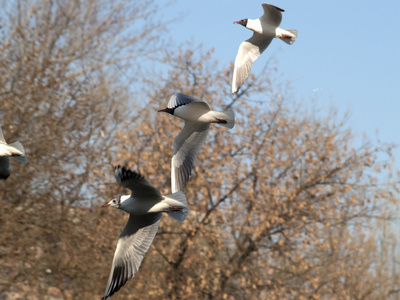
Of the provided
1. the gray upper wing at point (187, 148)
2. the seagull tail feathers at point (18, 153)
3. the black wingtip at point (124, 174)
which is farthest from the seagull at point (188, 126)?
the seagull tail feathers at point (18, 153)

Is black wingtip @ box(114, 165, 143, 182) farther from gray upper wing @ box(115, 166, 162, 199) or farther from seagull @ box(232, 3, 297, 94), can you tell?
seagull @ box(232, 3, 297, 94)

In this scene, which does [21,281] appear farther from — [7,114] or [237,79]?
[237,79]

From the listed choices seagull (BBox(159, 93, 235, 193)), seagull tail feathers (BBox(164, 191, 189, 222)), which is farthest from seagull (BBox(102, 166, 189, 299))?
seagull (BBox(159, 93, 235, 193))

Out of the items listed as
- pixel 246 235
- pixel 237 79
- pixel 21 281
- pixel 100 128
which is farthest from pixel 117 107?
pixel 237 79

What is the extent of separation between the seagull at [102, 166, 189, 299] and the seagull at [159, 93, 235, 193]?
45 centimetres

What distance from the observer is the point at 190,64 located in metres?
12.8

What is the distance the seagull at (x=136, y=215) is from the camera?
468cm

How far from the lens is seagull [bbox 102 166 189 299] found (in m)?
4.68

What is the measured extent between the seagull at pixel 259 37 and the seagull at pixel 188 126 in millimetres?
382

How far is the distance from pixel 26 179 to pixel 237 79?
587cm

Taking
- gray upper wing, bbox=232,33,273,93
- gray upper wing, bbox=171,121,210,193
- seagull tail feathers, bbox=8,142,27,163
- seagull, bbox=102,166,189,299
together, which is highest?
gray upper wing, bbox=232,33,273,93

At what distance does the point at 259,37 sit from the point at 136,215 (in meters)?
2.03

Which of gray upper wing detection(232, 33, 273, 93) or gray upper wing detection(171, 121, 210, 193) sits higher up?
gray upper wing detection(232, 33, 273, 93)

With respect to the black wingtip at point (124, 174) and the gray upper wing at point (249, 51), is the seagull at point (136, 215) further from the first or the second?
the gray upper wing at point (249, 51)
